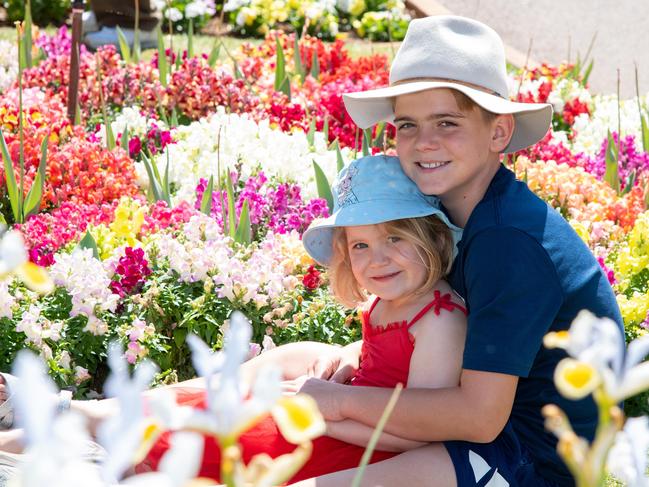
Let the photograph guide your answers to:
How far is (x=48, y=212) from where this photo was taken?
3779mm

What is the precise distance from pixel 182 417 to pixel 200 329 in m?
2.31

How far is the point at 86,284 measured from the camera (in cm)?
289

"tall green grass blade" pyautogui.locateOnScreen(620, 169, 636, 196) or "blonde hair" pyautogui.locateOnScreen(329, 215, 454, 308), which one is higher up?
"blonde hair" pyautogui.locateOnScreen(329, 215, 454, 308)

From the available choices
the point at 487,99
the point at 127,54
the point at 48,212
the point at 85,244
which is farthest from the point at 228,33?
the point at 487,99

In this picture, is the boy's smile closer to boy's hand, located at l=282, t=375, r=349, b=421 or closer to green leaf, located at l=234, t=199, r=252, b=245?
boy's hand, located at l=282, t=375, r=349, b=421

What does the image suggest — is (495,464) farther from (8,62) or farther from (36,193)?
(8,62)

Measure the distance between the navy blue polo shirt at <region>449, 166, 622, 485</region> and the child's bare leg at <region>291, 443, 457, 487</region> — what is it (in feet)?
0.69

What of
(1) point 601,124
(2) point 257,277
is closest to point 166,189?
(2) point 257,277

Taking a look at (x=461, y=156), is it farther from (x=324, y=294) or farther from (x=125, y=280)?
(x=125, y=280)

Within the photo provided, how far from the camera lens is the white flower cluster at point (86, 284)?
113 inches

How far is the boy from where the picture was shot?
1969mm

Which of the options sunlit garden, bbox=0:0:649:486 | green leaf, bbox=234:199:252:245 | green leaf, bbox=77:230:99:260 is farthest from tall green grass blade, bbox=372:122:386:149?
green leaf, bbox=77:230:99:260

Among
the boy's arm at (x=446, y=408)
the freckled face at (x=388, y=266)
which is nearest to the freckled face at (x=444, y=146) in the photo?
the freckled face at (x=388, y=266)

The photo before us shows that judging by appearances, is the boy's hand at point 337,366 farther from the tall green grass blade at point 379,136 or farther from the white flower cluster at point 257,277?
the tall green grass blade at point 379,136
